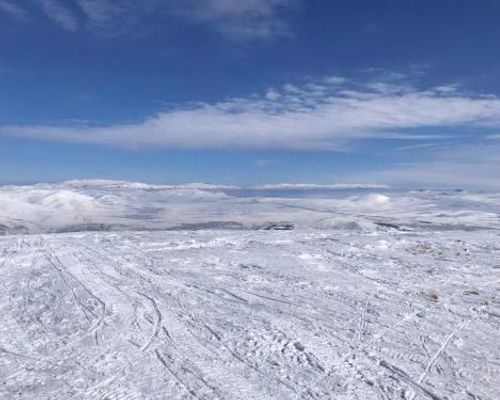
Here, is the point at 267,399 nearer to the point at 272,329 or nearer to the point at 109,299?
the point at 272,329

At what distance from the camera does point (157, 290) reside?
31.7 feet

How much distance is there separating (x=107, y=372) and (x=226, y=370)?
1.41 meters

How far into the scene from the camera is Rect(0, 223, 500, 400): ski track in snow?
534cm

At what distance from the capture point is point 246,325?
7434 millimetres

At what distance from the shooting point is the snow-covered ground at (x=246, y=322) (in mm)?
5348

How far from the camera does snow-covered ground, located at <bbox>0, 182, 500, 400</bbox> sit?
17.5ft

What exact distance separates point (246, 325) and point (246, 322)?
0.16 meters

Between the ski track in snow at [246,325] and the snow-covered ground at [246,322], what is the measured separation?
3 cm

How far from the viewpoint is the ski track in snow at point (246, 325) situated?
5336 mm

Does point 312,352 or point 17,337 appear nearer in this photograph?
point 312,352

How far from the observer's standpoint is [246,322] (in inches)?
299

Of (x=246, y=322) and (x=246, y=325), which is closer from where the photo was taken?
(x=246, y=325)

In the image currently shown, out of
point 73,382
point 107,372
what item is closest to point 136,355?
point 107,372

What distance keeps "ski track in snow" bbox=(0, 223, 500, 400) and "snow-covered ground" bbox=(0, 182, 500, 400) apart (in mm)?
26
